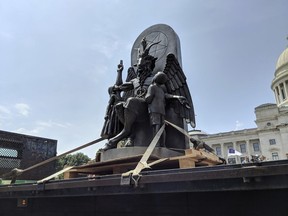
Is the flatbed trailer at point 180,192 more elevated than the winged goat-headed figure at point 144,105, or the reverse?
the winged goat-headed figure at point 144,105

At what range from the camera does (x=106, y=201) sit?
3.20 m

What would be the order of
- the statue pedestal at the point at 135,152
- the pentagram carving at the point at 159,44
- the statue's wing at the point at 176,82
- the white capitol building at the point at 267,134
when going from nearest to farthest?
the statue pedestal at the point at 135,152 → the statue's wing at the point at 176,82 → the pentagram carving at the point at 159,44 → the white capitol building at the point at 267,134

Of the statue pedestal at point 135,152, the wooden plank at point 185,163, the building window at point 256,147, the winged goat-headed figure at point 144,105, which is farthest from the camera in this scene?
the building window at point 256,147

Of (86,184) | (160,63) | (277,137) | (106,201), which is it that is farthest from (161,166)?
(277,137)

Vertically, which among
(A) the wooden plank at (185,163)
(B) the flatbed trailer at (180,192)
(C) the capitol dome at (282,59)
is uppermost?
(C) the capitol dome at (282,59)

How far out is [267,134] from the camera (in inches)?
2142

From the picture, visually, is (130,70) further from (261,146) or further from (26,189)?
(261,146)

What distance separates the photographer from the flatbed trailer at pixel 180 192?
213cm

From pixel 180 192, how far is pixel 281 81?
68619mm

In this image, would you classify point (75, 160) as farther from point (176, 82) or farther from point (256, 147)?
point (176, 82)

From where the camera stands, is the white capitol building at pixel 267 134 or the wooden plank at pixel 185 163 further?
the white capitol building at pixel 267 134

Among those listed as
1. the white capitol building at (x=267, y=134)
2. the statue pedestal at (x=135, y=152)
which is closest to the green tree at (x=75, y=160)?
the white capitol building at (x=267, y=134)

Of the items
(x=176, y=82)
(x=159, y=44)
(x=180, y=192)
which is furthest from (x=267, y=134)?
(x=180, y=192)

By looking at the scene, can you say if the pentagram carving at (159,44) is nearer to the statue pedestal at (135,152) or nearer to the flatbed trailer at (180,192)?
the statue pedestal at (135,152)
